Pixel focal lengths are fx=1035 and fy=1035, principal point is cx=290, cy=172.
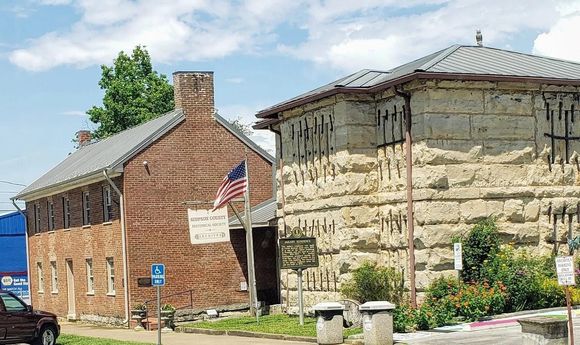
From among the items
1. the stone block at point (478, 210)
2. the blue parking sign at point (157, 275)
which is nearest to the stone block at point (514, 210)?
→ the stone block at point (478, 210)

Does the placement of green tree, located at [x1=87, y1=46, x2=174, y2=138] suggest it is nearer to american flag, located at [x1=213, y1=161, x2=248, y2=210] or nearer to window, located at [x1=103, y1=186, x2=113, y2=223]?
window, located at [x1=103, y1=186, x2=113, y2=223]

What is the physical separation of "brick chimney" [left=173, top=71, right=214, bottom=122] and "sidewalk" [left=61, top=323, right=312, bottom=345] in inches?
324

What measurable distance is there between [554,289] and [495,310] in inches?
73.3

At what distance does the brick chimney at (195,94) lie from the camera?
37.4 meters

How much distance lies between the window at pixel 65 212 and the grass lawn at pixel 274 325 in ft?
41.5

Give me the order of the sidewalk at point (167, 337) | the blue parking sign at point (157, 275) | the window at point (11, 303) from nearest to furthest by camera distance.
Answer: the blue parking sign at point (157, 275) < the sidewalk at point (167, 337) < the window at point (11, 303)

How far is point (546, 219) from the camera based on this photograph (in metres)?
27.0

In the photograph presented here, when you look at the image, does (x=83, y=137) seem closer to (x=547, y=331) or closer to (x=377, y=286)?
(x=377, y=286)

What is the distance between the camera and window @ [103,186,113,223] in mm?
37812

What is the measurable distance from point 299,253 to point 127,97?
121 ft

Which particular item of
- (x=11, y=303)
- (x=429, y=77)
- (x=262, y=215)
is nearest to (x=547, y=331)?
(x=429, y=77)

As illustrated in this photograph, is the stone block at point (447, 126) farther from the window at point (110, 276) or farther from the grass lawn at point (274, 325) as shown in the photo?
the window at point (110, 276)

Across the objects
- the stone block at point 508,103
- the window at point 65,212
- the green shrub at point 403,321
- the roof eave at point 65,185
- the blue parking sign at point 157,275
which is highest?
the stone block at point 508,103

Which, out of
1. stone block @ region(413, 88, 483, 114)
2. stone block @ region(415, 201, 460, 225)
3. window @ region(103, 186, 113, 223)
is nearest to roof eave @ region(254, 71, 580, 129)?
stone block @ region(413, 88, 483, 114)
